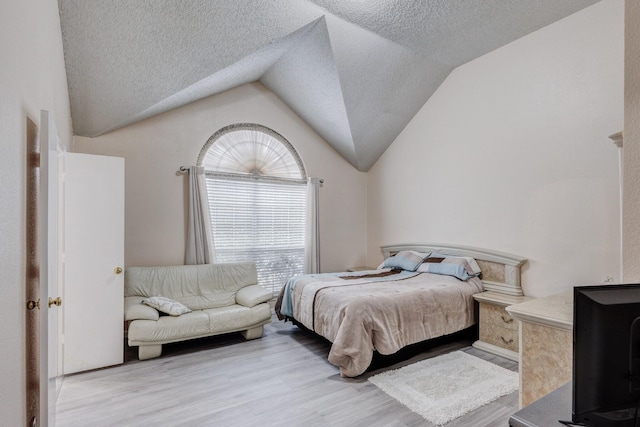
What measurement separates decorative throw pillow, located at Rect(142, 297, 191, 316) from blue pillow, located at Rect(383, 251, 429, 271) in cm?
273

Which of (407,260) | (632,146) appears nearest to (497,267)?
(407,260)

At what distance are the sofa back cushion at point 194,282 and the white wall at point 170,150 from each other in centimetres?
31

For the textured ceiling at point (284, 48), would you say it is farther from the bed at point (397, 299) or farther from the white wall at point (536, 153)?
the bed at point (397, 299)

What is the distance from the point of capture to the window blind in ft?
14.5

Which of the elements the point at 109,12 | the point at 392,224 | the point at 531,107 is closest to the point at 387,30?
the point at 531,107

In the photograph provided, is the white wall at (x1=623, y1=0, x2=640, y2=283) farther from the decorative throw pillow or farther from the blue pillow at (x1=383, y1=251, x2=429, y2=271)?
the decorative throw pillow

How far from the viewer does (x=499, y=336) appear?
10.8ft

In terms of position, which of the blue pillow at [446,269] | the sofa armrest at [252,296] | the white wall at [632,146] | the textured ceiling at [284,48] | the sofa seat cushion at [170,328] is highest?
the textured ceiling at [284,48]

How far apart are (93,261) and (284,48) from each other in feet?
9.95

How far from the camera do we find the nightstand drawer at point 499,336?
3.18m

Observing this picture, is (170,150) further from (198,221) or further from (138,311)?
(138,311)

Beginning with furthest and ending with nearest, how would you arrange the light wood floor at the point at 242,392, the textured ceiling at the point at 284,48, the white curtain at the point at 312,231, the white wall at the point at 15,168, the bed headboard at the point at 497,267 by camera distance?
the white curtain at the point at 312,231 → the bed headboard at the point at 497,267 → the textured ceiling at the point at 284,48 → the light wood floor at the point at 242,392 → the white wall at the point at 15,168

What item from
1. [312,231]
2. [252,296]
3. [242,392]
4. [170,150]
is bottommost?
[242,392]

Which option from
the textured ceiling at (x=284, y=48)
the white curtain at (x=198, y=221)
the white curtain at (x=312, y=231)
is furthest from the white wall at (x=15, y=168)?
the white curtain at (x=312, y=231)
